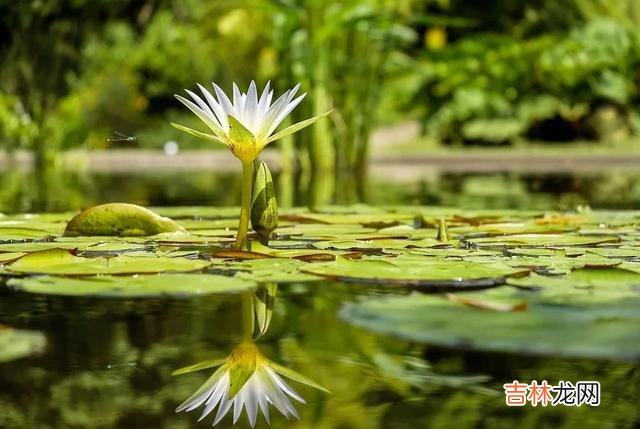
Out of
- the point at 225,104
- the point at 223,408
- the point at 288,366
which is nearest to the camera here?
the point at 223,408

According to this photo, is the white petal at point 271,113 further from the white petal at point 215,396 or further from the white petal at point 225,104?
the white petal at point 215,396

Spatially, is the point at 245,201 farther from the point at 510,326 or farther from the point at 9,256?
the point at 510,326

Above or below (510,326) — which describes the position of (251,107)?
above

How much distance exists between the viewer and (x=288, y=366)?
4.95ft

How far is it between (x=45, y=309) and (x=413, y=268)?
769 millimetres

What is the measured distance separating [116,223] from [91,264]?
2.64ft

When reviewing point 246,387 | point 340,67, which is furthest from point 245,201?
point 340,67

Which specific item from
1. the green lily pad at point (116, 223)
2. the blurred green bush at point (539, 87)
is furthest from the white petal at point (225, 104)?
the blurred green bush at point (539, 87)

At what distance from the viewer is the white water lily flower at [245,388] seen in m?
1.29

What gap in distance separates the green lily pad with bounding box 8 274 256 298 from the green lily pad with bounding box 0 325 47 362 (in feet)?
1.10

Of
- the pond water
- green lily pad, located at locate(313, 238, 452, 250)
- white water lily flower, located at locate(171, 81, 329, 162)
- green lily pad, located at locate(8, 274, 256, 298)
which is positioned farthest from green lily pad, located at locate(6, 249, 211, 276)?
green lily pad, located at locate(313, 238, 452, 250)

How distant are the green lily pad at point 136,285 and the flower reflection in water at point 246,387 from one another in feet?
1.40

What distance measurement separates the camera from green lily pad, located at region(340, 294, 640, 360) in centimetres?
160

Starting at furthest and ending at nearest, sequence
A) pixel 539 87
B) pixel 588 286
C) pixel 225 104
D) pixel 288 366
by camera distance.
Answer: pixel 539 87
pixel 225 104
pixel 588 286
pixel 288 366
